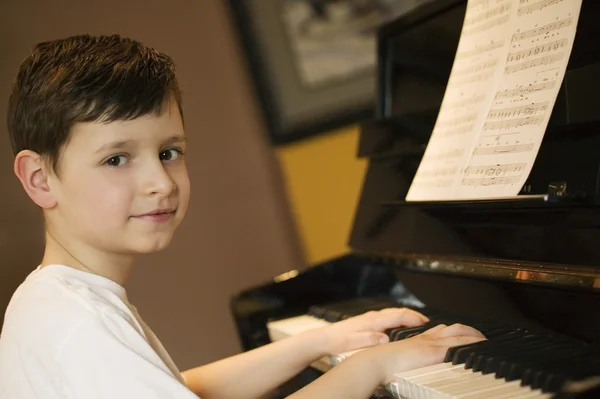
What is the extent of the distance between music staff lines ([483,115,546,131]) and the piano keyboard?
34 centimetres

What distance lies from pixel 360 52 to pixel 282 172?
0.60 m

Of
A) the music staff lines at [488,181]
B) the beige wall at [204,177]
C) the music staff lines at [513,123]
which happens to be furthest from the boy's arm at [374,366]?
the beige wall at [204,177]

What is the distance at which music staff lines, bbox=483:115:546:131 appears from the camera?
1.27 meters

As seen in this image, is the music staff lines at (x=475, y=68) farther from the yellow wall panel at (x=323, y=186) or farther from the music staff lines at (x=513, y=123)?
the yellow wall panel at (x=323, y=186)

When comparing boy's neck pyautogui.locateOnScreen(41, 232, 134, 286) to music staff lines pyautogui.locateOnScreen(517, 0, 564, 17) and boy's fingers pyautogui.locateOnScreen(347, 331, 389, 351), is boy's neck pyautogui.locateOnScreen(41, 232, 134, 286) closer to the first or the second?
boy's fingers pyautogui.locateOnScreen(347, 331, 389, 351)

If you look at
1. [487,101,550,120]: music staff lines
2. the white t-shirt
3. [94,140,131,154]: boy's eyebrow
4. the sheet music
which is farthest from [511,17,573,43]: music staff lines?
the white t-shirt

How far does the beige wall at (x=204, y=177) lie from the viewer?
270 cm

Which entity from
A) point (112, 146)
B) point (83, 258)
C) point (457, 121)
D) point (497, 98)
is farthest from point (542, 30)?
point (83, 258)

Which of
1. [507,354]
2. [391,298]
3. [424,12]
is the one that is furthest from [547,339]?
[424,12]

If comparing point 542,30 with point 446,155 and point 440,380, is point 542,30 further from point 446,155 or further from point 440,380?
point 440,380

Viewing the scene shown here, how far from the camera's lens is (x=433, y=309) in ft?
4.96

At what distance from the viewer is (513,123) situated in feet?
4.34

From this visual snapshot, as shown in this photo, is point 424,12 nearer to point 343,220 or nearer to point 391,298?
point 391,298

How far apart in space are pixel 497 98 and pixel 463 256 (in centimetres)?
29
